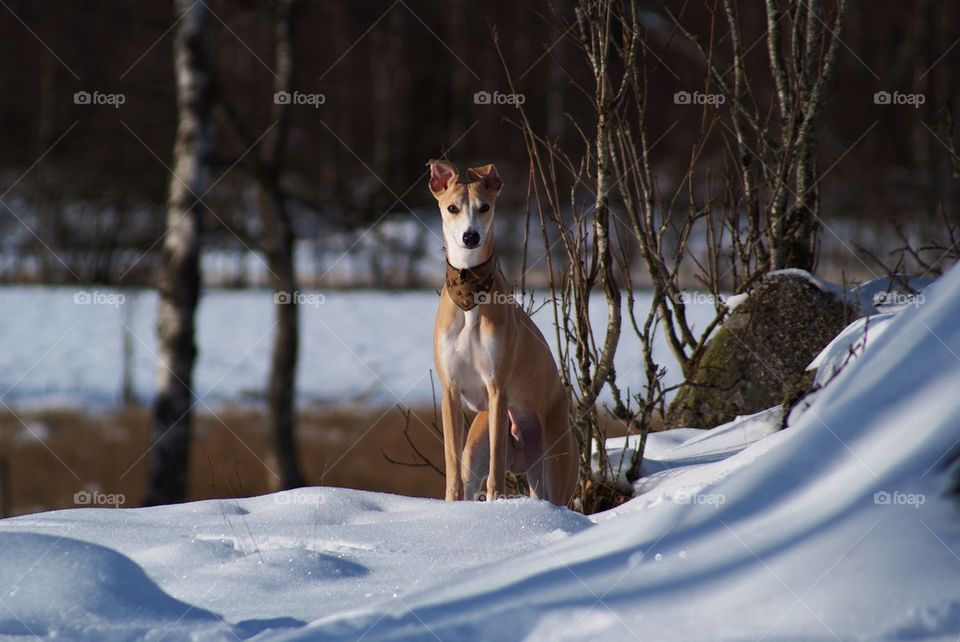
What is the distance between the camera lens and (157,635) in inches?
101

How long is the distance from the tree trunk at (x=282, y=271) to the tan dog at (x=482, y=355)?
587cm

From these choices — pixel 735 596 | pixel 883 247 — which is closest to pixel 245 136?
pixel 735 596

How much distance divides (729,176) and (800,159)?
45 centimetres

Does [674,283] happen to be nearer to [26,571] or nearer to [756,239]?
[756,239]

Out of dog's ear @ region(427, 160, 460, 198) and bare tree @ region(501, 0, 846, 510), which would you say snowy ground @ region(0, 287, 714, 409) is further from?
dog's ear @ region(427, 160, 460, 198)

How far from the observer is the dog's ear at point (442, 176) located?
3.59 metres

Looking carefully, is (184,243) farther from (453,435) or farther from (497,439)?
(497,439)
